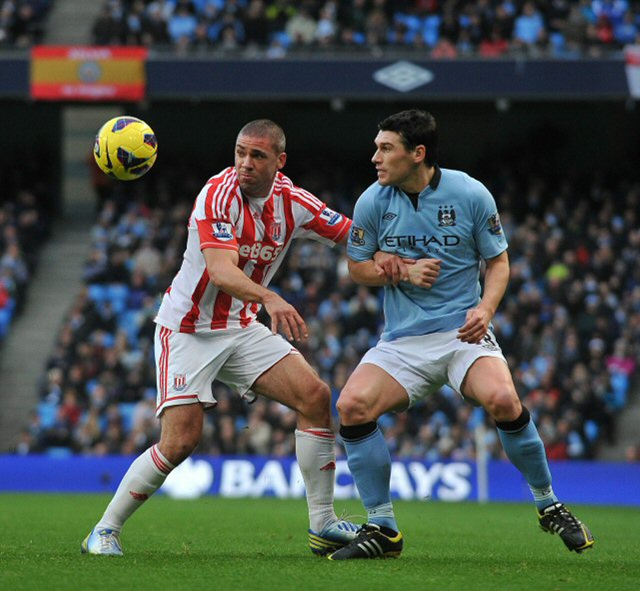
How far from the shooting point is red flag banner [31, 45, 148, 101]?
2438 cm

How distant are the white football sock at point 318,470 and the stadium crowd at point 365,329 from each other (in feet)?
37.6

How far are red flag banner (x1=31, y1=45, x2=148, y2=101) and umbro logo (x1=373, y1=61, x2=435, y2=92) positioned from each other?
449cm

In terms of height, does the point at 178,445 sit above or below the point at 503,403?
below

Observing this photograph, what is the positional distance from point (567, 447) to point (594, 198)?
7.72 metres

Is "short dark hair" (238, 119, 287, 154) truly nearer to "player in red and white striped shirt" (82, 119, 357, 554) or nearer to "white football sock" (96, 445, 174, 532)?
"player in red and white striped shirt" (82, 119, 357, 554)

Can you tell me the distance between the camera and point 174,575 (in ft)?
20.5

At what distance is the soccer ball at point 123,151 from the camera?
7.77 m

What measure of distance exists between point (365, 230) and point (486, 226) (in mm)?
686

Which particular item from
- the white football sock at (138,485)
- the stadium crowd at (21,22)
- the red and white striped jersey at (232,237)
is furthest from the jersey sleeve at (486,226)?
the stadium crowd at (21,22)

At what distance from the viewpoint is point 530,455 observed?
7.11m

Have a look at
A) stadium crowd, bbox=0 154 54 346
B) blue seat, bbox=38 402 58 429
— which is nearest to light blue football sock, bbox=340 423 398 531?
blue seat, bbox=38 402 58 429

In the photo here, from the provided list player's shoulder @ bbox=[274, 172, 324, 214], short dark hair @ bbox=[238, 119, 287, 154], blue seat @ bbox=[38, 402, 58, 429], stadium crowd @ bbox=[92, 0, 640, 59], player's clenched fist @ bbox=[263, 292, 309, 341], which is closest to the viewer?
player's clenched fist @ bbox=[263, 292, 309, 341]

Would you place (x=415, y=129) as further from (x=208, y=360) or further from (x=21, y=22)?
(x=21, y=22)

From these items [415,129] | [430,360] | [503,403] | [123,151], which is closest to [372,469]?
[430,360]
